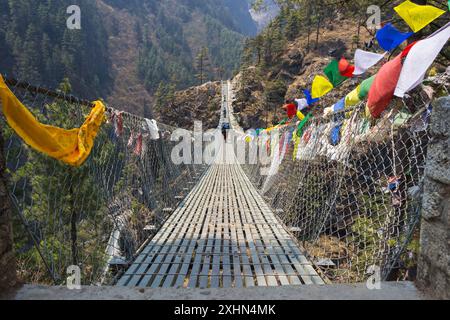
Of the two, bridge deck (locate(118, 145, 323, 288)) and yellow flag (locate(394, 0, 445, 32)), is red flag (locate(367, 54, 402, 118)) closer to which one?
yellow flag (locate(394, 0, 445, 32))

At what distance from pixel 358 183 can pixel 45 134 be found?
7.53 ft

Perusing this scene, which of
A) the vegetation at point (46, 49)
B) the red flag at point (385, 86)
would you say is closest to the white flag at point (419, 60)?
the red flag at point (385, 86)

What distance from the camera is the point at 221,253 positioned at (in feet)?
9.01

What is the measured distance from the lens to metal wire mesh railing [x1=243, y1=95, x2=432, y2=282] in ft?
5.70

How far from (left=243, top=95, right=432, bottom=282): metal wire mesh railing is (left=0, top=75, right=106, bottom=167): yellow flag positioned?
5.60 ft

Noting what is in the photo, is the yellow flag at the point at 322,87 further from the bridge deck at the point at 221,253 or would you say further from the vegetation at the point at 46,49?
the vegetation at the point at 46,49

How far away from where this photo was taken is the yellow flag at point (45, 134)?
1.25 metres

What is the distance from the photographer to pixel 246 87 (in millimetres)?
35969

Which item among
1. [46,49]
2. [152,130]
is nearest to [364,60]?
[152,130]

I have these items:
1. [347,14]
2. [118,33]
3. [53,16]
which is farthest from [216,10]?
[347,14]

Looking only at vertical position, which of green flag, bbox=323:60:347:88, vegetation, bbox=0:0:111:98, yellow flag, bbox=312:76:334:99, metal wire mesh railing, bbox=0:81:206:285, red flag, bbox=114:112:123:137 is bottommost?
metal wire mesh railing, bbox=0:81:206:285

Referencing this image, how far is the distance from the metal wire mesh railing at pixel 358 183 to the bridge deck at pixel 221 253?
0.22 meters

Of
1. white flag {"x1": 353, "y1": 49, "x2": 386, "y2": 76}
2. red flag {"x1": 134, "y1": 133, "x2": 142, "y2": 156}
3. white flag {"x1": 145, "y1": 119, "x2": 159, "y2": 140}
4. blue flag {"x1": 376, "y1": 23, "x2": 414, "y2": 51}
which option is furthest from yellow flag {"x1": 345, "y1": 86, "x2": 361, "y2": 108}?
white flag {"x1": 145, "y1": 119, "x2": 159, "y2": 140}
